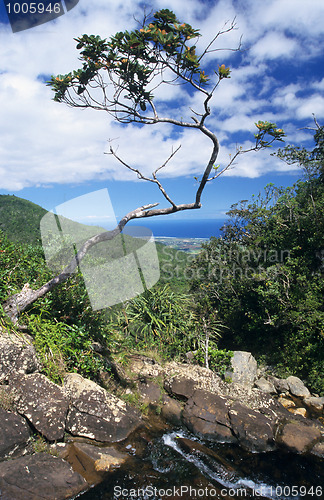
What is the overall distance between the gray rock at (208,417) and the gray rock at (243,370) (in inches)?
63.0

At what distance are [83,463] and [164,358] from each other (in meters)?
3.71

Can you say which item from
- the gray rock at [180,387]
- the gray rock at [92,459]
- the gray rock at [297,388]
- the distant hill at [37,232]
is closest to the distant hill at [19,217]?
the distant hill at [37,232]

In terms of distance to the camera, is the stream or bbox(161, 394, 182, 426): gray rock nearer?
the stream

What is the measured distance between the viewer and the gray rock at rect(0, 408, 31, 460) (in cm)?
368

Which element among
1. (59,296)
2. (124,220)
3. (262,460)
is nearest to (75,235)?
(59,296)

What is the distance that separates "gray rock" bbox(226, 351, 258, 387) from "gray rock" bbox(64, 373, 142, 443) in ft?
10.0

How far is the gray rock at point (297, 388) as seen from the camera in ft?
24.3

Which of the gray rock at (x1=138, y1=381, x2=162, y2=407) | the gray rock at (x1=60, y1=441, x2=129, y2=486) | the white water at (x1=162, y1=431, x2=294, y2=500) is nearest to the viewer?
the gray rock at (x1=60, y1=441, x2=129, y2=486)

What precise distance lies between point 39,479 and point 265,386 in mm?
5920

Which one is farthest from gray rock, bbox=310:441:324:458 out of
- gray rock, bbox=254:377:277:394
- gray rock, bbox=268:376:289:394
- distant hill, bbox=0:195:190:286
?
distant hill, bbox=0:195:190:286

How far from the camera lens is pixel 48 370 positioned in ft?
15.8

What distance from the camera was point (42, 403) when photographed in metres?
4.27

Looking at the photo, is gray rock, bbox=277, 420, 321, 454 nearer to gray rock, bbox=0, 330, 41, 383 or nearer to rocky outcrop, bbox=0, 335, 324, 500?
rocky outcrop, bbox=0, 335, 324, 500

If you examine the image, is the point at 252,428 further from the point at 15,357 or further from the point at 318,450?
the point at 15,357
